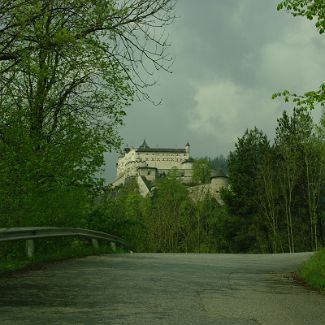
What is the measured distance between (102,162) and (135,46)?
781cm

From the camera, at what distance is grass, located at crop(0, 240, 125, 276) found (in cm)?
1103

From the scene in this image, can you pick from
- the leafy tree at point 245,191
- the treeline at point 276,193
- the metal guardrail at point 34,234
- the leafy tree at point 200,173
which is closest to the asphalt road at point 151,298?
the metal guardrail at point 34,234

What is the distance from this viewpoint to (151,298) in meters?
7.69

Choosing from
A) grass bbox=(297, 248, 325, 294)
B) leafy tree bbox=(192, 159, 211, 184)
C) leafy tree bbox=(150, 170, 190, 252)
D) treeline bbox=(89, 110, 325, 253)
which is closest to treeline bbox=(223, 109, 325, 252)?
treeline bbox=(89, 110, 325, 253)

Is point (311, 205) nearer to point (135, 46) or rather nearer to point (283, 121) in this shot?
point (283, 121)

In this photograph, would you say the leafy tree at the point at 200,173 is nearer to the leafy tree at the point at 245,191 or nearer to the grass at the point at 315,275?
the leafy tree at the point at 245,191

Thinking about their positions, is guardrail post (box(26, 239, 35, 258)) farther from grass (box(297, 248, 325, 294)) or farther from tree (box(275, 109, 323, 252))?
tree (box(275, 109, 323, 252))

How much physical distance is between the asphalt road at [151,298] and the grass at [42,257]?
568mm

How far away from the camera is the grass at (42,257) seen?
11.0 meters

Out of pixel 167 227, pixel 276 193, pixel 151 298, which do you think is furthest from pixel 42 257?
pixel 167 227

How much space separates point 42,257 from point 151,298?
6178 mm

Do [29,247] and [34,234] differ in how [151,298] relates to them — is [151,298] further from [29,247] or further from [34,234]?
[29,247]

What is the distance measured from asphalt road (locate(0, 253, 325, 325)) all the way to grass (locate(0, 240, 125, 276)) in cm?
57

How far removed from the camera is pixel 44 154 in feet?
54.5
